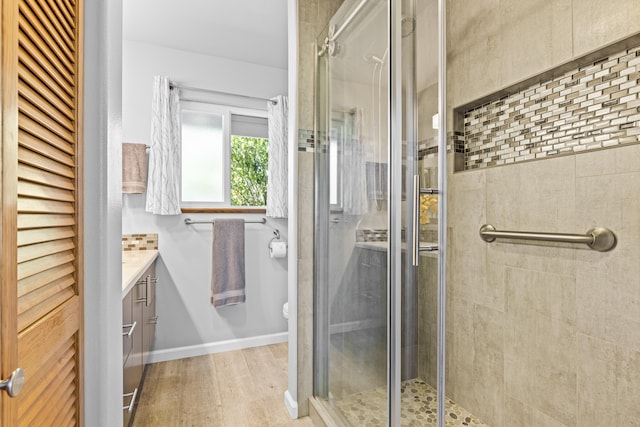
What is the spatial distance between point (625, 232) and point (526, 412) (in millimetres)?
898

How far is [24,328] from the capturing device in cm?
62

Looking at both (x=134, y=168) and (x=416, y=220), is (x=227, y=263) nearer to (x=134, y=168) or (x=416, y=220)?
(x=134, y=168)

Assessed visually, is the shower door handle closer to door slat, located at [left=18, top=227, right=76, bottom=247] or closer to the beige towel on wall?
door slat, located at [left=18, top=227, right=76, bottom=247]

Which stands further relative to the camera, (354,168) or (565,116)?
(354,168)

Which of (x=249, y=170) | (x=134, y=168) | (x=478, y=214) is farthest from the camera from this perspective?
(x=249, y=170)

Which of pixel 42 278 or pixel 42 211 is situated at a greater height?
pixel 42 211

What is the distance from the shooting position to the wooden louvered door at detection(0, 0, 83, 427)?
1.78ft

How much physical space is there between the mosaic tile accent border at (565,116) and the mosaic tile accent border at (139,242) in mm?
2270

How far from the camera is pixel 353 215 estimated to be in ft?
5.04

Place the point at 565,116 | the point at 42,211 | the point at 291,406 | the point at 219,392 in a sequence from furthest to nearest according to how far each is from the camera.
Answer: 1. the point at 219,392
2. the point at 291,406
3. the point at 565,116
4. the point at 42,211

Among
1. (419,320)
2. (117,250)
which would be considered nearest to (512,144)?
(419,320)

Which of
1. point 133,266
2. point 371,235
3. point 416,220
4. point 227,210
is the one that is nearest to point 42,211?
point 416,220

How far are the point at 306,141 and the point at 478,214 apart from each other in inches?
39.2

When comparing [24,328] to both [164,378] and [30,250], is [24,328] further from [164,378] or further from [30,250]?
[164,378]
